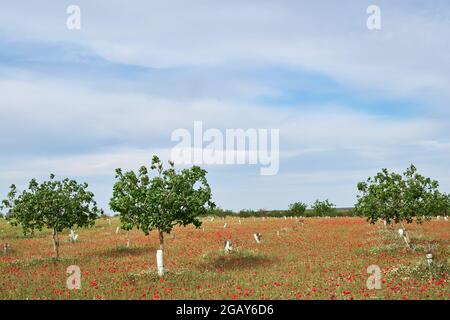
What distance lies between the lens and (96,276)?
26172mm

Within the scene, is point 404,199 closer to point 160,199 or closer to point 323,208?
point 160,199

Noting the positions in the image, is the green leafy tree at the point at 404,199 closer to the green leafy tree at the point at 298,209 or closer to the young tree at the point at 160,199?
the young tree at the point at 160,199

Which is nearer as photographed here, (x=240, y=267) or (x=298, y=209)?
(x=240, y=267)

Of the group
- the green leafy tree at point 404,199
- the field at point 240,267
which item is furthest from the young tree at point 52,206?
the green leafy tree at point 404,199

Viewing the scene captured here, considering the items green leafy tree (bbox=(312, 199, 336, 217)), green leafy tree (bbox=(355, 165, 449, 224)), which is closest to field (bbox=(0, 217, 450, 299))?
green leafy tree (bbox=(355, 165, 449, 224))

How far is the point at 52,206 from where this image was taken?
1384 inches

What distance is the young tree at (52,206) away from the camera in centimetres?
3525

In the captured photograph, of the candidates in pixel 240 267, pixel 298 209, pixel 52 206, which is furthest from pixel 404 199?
pixel 298 209

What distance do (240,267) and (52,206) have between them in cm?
1576

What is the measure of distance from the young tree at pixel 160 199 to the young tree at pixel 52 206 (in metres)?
9.11

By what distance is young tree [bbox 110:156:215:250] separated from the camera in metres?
27.1

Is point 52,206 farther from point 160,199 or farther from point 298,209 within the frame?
point 298,209
